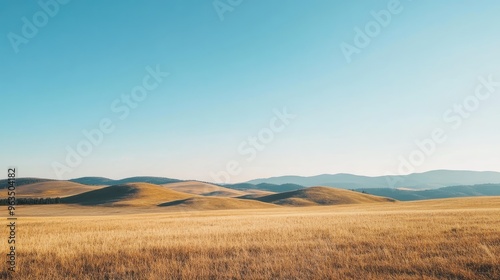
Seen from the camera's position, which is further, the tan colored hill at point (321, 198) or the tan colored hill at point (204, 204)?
the tan colored hill at point (321, 198)

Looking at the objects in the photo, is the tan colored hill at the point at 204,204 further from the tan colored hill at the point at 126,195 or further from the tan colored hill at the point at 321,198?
the tan colored hill at the point at 321,198

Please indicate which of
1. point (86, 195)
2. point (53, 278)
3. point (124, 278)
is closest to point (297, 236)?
point (124, 278)

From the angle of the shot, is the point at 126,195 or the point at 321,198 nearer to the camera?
the point at 126,195

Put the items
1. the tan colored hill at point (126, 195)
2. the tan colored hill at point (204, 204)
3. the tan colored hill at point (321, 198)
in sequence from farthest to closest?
the tan colored hill at point (321, 198) < the tan colored hill at point (126, 195) < the tan colored hill at point (204, 204)

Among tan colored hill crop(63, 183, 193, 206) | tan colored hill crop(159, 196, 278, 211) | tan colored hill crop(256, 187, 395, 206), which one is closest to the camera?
tan colored hill crop(159, 196, 278, 211)

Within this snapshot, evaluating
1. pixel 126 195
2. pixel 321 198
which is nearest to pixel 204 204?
pixel 126 195

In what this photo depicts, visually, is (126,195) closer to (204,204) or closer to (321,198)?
(204,204)

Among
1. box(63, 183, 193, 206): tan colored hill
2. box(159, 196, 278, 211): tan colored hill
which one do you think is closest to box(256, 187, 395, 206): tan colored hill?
box(159, 196, 278, 211): tan colored hill

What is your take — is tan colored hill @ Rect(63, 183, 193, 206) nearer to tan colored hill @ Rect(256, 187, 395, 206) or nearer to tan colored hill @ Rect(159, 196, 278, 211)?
tan colored hill @ Rect(159, 196, 278, 211)

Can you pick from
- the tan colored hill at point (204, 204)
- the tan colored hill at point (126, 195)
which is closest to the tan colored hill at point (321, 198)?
the tan colored hill at point (204, 204)

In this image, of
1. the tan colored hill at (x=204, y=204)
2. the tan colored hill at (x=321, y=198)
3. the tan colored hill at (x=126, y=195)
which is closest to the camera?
the tan colored hill at (x=204, y=204)

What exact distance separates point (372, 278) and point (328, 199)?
139138 millimetres

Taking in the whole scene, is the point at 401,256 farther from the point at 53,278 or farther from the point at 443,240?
the point at 53,278

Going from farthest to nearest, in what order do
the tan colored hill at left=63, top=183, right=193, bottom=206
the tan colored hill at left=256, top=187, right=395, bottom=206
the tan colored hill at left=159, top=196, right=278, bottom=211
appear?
the tan colored hill at left=256, top=187, right=395, bottom=206 < the tan colored hill at left=63, top=183, right=193, bottom=206 < the tan colored hill at left=159, top=196, right=278, bottom=211
